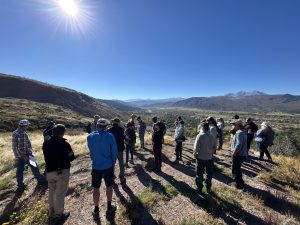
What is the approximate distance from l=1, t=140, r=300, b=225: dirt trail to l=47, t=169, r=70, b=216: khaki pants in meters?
0.50

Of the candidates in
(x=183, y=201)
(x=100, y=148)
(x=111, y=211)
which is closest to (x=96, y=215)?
(x=111, y=211)

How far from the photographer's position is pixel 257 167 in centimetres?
1147

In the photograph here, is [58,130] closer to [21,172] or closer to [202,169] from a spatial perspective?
[21,172]

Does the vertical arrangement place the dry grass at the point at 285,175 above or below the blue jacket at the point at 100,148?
below

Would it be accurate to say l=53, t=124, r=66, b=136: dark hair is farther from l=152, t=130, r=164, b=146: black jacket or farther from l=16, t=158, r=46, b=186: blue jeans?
l=152, t=130, r=164, b=146: black jacket

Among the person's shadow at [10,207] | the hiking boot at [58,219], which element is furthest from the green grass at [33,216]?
the person's shadow at [10,207]

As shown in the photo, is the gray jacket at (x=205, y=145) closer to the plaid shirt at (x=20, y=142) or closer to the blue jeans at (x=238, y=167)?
the blue jeans at (x=238, y=167)

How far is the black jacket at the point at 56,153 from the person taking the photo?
19.0ft

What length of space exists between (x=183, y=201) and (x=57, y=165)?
384 cm

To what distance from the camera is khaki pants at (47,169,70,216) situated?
19.6 ft

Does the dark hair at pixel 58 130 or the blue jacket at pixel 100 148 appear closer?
the dark hair at pixel 58 130

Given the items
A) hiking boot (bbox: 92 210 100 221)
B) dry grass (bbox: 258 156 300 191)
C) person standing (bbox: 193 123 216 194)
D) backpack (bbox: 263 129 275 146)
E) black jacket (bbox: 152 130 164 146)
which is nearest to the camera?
hiking boot (bbox: 92 210 100 221)

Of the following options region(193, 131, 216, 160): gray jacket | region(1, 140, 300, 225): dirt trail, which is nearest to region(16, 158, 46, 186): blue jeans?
region(1, 140, 300, 225): dirt trail

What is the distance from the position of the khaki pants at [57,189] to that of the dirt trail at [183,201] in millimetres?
497
